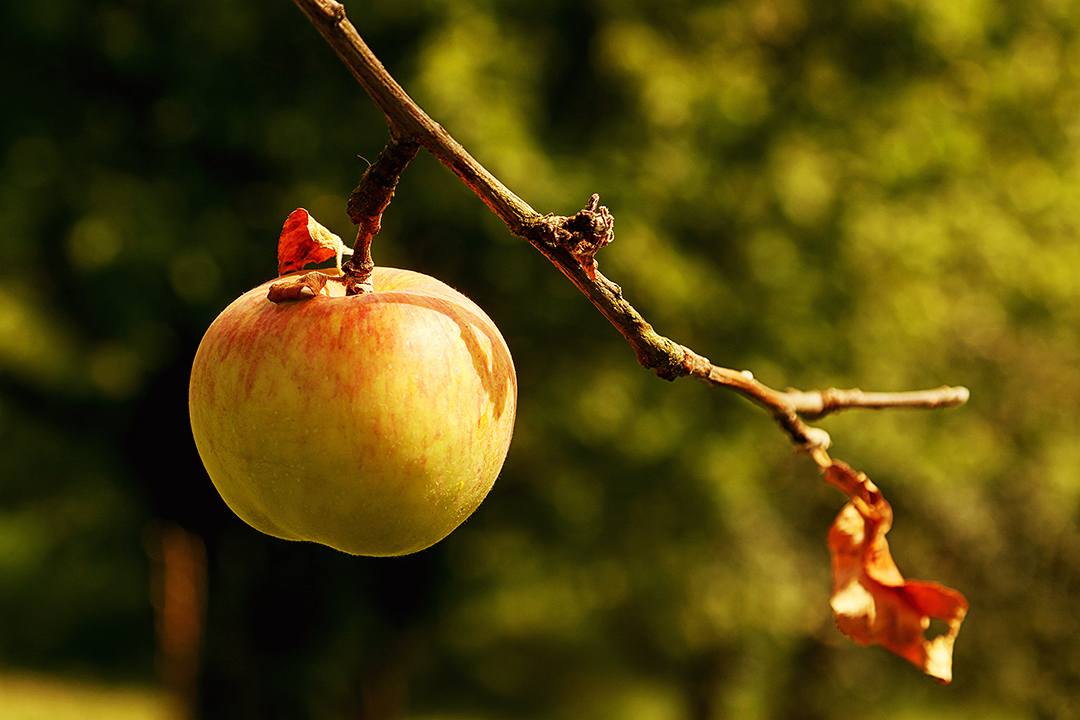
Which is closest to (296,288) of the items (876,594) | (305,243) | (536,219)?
(305,243)

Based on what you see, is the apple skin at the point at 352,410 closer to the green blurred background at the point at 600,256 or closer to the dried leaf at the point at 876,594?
the dried leaf at the point at 876,594

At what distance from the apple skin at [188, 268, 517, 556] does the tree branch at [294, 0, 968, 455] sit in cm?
12

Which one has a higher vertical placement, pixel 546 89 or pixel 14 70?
pixel 546 89

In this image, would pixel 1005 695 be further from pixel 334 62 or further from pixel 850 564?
pixel 850 564

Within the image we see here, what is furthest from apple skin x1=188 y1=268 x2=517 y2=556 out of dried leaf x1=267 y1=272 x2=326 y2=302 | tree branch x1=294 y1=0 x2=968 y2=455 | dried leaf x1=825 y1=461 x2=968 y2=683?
dried leaf x1=825 y1=461 x2=968 y2=683

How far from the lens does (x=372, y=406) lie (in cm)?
92

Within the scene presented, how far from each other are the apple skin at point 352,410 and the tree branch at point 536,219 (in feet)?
0.41

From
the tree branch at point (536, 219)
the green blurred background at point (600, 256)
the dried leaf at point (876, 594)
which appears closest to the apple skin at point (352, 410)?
the tree branch at point (536, 219)

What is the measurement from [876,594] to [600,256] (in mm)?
4601

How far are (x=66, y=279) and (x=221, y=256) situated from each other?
138cm

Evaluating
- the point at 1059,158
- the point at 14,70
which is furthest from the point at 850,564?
the point at 1059,158

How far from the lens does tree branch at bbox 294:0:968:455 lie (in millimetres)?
724

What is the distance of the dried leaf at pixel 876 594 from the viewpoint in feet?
3.49

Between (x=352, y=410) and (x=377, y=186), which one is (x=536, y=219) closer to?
(x=377, y=186)
